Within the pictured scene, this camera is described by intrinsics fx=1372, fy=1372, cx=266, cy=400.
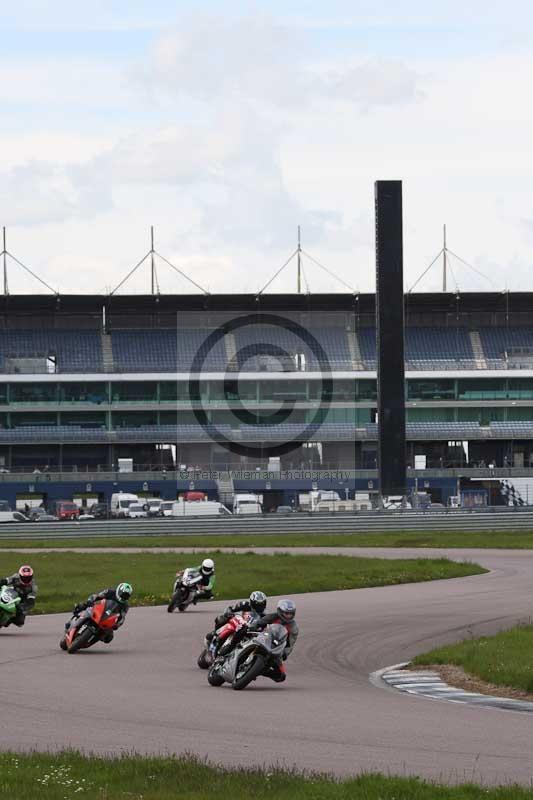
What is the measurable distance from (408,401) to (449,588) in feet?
212

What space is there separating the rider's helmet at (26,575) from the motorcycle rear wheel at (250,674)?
6.31 m

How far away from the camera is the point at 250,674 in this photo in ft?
57.0

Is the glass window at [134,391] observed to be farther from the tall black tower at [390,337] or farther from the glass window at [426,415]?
the tall black tower at [390,337]

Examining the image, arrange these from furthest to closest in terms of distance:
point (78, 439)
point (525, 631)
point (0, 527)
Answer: point (78, 439) < point (0, 527) < point (525, 631)

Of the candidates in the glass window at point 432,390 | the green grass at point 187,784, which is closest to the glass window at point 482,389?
the glass window at point 432,390

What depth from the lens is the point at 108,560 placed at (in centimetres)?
4341

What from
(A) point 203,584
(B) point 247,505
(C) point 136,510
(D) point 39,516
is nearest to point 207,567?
(A) point 203,584

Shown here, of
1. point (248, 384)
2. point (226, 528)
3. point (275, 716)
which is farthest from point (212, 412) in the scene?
point (275, 716)

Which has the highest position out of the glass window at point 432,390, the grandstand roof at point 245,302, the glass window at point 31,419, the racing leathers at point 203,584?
the grandstand roof at point 245,302

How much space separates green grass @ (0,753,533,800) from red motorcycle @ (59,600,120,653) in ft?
31.2

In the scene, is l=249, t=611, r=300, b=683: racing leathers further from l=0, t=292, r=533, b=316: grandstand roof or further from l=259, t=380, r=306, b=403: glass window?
l=0, t=292, r=533, b=316: grandstand roof

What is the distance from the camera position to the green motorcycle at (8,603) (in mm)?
23172

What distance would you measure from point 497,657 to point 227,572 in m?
18.5

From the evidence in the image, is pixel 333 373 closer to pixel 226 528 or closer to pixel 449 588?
pixel 226 528
